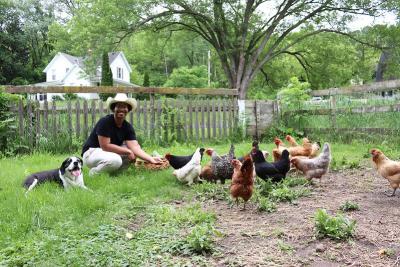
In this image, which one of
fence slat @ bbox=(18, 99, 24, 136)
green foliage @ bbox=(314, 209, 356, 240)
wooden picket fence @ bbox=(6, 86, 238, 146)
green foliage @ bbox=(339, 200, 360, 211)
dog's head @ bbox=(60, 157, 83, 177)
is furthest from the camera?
wooden picket fence @ bbox=(6, 86, 238, 146)

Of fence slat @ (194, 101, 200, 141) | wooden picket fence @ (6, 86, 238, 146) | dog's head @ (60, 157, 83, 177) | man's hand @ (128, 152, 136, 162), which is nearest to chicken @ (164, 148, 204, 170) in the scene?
man's hand @ (128, 152, 136, 162)

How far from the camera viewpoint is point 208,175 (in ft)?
20.2

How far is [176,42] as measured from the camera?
31.0 m

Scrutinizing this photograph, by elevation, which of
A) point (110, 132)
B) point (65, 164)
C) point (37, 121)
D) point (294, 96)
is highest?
point (294, 96)

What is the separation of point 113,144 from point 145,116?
430 cm

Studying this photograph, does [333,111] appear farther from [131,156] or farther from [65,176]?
[65,176]

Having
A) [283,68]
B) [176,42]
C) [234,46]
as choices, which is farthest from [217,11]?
[283,68]

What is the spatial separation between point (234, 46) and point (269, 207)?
2219 centimetres

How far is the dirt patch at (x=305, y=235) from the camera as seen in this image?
3109 mm

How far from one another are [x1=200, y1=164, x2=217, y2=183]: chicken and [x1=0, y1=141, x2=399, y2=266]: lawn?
0.85 feet

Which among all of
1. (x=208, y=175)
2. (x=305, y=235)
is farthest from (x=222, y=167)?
(x=305, y=235)

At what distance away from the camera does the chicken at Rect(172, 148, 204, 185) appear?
19.4 feet

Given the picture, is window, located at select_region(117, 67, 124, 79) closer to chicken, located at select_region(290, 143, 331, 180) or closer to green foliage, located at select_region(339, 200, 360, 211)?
chicken, located at select_region(290, 143, 331, 180)

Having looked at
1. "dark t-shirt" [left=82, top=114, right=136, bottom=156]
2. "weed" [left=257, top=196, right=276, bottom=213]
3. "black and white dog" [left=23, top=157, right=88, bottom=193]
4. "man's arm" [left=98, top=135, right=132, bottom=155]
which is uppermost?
"dark t-shirt" [left=82, top=114, right=136, bottom=156]
